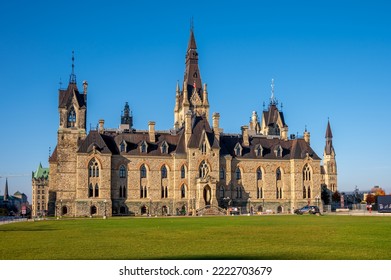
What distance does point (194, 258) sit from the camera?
734 inches

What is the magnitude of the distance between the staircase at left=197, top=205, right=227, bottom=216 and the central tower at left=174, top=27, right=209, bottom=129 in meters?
24.2

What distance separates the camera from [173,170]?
80.8m

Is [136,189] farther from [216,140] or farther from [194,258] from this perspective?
[194,258]

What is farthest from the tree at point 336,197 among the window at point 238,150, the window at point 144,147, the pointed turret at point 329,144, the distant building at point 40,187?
the window at point 144,147

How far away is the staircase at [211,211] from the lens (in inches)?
2986

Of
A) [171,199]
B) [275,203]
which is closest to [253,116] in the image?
[275,203]

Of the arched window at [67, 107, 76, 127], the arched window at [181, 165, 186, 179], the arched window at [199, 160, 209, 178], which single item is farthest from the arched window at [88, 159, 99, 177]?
the arched window at [199, 160, 209, 178]

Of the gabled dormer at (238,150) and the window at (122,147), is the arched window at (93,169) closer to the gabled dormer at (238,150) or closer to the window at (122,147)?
the window at (122,147)

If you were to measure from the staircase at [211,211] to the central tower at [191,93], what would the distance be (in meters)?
24.2

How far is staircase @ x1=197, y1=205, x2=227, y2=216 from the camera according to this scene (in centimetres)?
7584

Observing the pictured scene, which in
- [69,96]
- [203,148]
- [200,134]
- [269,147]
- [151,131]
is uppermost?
[69,96]

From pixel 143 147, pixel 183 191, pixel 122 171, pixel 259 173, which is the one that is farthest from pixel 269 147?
pixel 122 171

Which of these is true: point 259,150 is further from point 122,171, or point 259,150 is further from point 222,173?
point 122,171

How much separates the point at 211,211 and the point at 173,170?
8.83 metres
